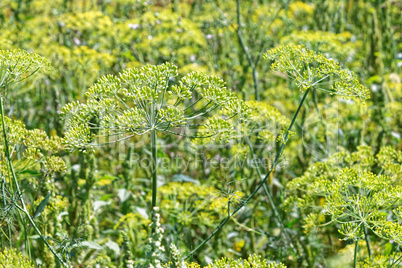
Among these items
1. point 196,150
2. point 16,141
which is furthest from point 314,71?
point 16,141

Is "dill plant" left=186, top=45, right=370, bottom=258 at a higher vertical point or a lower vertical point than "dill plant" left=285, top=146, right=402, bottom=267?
higher

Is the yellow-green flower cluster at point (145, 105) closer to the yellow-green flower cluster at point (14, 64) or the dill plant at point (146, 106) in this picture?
the dill plant at point (146, 106)

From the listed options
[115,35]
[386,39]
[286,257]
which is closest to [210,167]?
[286,257]

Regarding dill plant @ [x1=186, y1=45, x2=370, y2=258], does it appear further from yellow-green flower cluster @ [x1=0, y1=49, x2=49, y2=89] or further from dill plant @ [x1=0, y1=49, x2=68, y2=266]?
yellow-green flower cluster @ [x1=0, y1=49, x2=49, y2=89]

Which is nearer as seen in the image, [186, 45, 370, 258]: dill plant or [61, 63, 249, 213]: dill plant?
[61, 63, 249, 213]: dill plant

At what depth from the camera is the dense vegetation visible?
1.99 metres

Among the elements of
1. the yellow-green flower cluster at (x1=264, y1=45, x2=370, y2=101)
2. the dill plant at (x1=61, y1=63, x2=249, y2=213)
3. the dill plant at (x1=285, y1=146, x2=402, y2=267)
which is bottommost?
the dill plant at (x1=285, y1=146, x2=402, y2=267)

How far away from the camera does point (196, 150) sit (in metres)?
3.11

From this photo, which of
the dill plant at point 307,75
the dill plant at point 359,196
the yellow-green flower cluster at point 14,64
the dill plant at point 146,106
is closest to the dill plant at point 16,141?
the yellow-green flower cluster at point 14,64

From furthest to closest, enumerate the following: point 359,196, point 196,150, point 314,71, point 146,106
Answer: point 196,150
point 359,196
point 314,71
point 146,106

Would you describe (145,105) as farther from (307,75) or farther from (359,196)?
(359,196)

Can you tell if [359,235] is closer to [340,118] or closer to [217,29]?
[340,118]

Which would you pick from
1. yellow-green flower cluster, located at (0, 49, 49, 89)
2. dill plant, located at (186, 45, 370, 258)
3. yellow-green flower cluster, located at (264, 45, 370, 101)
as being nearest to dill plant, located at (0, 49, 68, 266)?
yellow-green flower cluster, located at (0, 49, 49, 89)

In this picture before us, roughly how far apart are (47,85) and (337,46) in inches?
125
